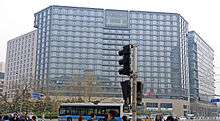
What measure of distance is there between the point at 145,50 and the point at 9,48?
56.0 m

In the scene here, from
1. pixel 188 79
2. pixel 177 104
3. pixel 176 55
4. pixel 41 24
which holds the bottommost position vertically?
pixel 177 104

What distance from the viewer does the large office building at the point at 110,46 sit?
10600 centimetres

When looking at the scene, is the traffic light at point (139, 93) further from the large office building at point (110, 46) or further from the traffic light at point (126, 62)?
the large office building at point (110, 46)

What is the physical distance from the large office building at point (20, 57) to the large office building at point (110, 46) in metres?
8.13

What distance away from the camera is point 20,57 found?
128750 mm

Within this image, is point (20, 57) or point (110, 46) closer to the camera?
point (110, 46)

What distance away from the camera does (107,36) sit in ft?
367

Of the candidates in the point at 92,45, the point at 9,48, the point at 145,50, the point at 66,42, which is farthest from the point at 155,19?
the point at 9,48

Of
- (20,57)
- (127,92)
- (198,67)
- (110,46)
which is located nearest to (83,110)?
(127,92)

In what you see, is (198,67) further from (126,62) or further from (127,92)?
(127,92)

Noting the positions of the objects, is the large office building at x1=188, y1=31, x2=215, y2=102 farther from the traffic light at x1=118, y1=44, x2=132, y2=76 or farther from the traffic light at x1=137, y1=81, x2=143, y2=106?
the traffic light at x1=118, y1=44, x2=132, y2=76

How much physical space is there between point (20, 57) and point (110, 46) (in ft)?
121

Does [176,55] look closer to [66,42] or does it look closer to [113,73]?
[113,73]

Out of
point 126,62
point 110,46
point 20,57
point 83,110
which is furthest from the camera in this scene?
point 20,57
